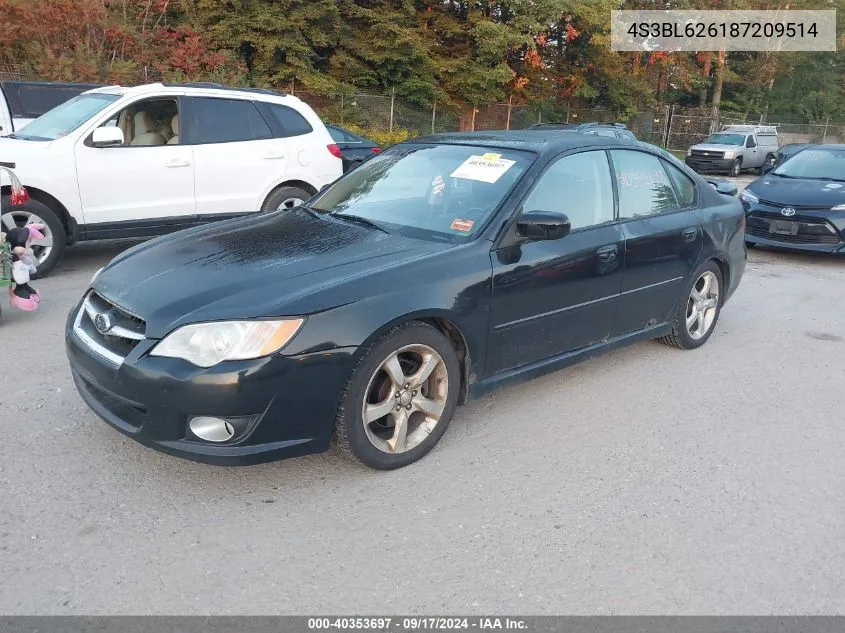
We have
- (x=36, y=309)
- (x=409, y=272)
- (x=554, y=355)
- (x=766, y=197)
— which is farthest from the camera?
(x=766, y=197)

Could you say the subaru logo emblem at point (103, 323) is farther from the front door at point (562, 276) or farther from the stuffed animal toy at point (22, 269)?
the stuffed animal toy at point (22, 269)

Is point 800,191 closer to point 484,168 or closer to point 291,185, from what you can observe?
point 291,185

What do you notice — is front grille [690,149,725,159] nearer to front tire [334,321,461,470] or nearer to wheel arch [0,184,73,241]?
wheel arch [0,184,73,241]

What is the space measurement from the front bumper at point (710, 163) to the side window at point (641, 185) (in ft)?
73.3

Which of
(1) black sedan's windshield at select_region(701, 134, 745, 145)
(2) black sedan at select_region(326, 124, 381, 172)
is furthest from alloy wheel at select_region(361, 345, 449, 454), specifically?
(1) black sedan's windshield at select_region(701, 134, 745, 145)

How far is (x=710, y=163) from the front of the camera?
25844 mm

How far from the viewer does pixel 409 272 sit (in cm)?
358

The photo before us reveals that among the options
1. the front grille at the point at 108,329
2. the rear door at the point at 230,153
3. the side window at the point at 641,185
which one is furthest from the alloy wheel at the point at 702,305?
the rear door at the point at 230,153

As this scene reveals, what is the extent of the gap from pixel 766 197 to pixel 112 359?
9.17 meters

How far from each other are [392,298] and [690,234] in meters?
2.74

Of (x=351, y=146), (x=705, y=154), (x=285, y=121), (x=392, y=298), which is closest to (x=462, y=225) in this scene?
(x=392, y=298)

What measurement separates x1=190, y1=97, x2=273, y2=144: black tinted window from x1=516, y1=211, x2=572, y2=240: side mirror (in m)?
4.85

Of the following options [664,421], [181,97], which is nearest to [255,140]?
[181,97]

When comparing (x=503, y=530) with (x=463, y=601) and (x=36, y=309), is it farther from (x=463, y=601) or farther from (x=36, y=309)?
(x=36, y=309)
